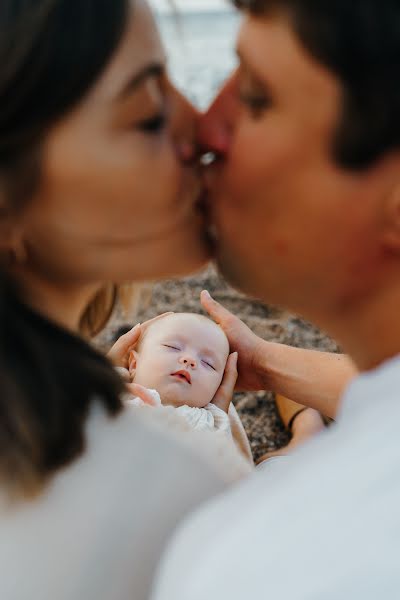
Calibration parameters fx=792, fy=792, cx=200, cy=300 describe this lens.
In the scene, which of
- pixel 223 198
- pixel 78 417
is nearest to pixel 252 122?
pixel 223 198

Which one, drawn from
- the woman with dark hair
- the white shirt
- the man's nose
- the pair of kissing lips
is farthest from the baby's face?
the white shirt

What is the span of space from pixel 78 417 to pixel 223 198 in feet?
1.63

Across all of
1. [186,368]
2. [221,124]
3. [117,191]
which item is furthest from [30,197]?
[186,368]

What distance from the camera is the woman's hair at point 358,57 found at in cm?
124

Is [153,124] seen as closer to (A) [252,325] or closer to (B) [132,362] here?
(B) [132,362]

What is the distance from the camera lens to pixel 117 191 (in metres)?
1.39

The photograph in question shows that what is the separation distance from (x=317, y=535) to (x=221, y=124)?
0.77 meters

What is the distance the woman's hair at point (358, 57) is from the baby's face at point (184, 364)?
1687 mm

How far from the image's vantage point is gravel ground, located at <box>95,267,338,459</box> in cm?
342

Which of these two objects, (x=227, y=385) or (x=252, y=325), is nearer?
(x=227, y=385)

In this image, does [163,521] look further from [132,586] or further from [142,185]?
[142,185]

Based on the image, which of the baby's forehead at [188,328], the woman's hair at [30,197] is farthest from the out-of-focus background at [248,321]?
the woman's hair at [30,197]

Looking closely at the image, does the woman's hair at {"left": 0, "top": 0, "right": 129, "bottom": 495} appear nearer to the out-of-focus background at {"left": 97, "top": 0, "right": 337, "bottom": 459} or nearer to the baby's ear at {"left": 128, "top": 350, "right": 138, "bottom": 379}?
the out-of-focus background at {"left": 97, "top": 0, "right": 337, "bottom": 459}

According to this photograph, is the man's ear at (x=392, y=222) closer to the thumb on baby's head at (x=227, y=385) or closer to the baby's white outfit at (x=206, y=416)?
the baby's white outfit at (x=206, y=416)
